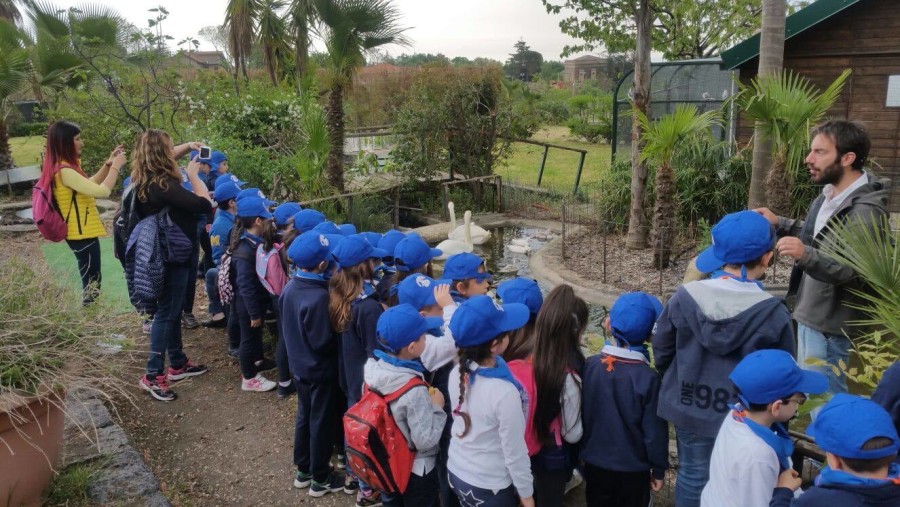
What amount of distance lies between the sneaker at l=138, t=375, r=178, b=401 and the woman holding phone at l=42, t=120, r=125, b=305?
82 centimetres

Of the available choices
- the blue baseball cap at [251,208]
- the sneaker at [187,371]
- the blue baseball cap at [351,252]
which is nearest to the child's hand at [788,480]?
the blue baseball cap at [351,252]

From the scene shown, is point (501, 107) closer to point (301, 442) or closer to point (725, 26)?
point (725, 26)

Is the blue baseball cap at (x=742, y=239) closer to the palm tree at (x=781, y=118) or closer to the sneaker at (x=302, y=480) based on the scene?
the sneaker at (x=302, y=480)

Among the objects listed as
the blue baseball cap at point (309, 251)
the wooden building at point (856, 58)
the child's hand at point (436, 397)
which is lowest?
the child's hand at point (436, 397)

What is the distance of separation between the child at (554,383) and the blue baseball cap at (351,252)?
1138 mm

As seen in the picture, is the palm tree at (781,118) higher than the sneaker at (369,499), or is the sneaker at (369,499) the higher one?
the palm tree at (781,118)

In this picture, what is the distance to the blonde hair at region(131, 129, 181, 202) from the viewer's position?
15.3 feet

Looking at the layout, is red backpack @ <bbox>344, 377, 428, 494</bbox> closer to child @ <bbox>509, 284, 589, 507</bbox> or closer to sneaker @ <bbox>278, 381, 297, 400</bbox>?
child @ <bbox>509, 284, 589, 507</bbox>

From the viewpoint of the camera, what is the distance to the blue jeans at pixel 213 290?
608 centimetres

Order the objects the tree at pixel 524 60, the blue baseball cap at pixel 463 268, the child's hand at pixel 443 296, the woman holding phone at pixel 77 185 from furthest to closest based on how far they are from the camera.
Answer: the tree at pixel 524 60, the woman holding phone at pixel 77 185, the blue baseball cap at pixel 463 268, the child's hand at pixel 443 296

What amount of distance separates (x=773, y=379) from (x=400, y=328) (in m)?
1.40

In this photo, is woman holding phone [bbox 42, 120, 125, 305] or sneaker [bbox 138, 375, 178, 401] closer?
sneaker [bbox 138, 375, 178, 401]

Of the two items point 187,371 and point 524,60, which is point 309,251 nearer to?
point 187,371

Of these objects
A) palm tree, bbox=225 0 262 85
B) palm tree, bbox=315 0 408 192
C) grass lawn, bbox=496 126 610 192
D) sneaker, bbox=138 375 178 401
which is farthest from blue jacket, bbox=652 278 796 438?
grass lawn, bbox=496 126 610 192
